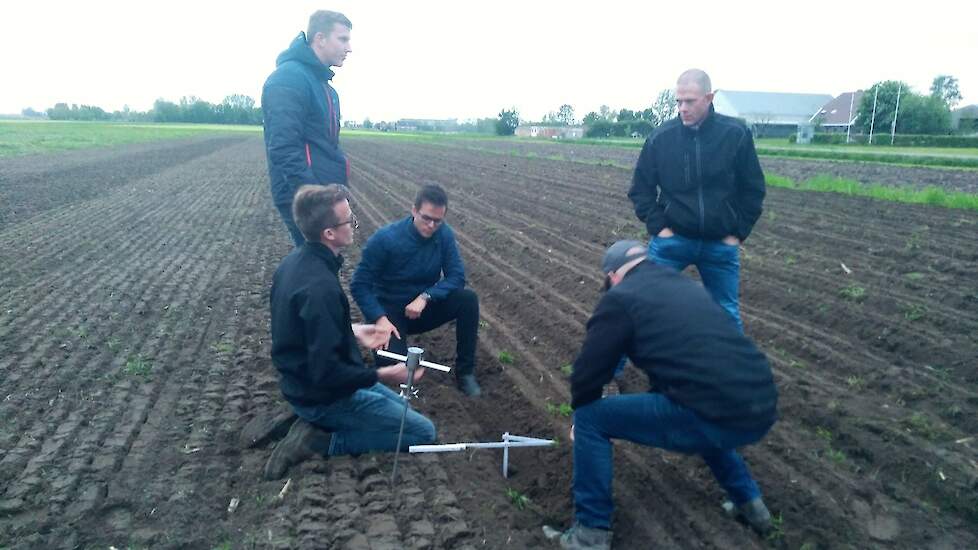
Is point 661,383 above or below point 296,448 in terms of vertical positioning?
above

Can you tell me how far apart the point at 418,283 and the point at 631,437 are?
2.63m

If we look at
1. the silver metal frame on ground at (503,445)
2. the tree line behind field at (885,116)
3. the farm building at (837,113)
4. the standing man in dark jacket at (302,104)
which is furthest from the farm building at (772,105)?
the silver metal frame on ground at (503,445)

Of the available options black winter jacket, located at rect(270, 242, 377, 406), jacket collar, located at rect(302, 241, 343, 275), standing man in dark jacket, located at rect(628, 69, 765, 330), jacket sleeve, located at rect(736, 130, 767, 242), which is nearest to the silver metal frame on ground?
black winter jacket, located at rect(270, 242, 377, 406)

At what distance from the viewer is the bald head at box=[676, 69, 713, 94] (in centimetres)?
480

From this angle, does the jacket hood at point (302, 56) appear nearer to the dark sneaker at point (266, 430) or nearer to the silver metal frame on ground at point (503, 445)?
the dark sneaker at point (266, 430)

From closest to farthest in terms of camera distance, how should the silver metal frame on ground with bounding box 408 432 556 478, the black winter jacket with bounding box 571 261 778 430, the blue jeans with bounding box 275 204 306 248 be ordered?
the black winter jacket with bounding box 571 261 778 430, the silver metal frame on ground with bounding box 408 432 556 478, the blue jeans with bounding box 275 204 306 248

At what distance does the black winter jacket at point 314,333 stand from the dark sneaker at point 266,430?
49 centimetres

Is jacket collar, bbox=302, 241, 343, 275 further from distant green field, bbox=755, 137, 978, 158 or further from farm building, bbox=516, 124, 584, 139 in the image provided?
farm building, bbox=516, 124, 584, 139

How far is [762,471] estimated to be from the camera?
14.4 feet

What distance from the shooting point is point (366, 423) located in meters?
4.35

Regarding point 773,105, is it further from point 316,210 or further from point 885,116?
point 316,210

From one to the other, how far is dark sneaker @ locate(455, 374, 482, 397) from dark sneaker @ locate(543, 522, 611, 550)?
2144mm

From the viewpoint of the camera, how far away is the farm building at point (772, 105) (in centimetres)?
8556

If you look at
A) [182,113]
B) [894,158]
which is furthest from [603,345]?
[182,113]
